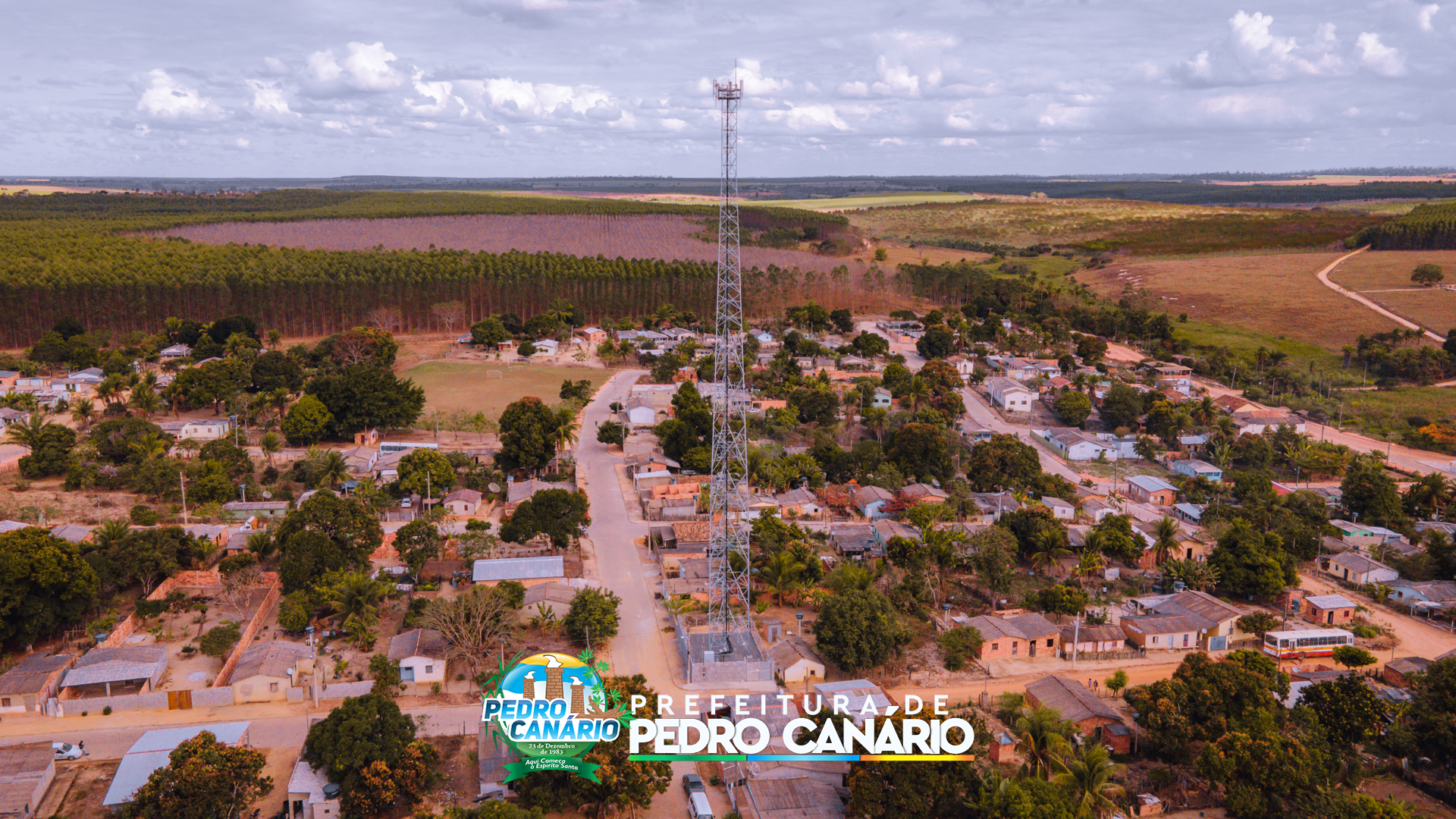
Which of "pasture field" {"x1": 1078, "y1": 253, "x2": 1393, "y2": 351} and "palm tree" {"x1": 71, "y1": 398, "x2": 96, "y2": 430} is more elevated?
"pasture field" {"x1": 1078, "y1": 253, "x2": 1393, "y2": 351}

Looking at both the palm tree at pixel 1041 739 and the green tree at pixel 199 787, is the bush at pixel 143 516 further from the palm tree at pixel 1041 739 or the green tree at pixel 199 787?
the palm tree at pixel 1041 739

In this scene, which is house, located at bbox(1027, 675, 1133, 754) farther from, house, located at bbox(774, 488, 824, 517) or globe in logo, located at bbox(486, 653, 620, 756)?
house, located at bbox(774, 488, 824, 517)

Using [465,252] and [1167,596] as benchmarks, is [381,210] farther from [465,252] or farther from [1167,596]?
[1167,596]

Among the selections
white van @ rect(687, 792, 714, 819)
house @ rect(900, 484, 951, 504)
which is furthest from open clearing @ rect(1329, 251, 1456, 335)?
white van @ rect(687, 792, 714, 819)

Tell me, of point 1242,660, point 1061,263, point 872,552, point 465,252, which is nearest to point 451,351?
point 465,252

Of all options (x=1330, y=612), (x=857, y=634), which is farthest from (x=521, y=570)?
(x=1330, y=612)

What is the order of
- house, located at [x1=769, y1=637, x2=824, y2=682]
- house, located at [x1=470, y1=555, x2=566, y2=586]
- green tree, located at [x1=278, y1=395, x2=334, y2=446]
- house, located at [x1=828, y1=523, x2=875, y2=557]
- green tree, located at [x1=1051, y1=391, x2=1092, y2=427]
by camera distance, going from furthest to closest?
green tree, located at [x1=1051, y1=391, x2=1092, y2=427] → green tree, located at [x1=278, y1=395, x2=334, y2=446] → house, located at [x1=828, y1=523, x2=875, y2=557] → house, located at [x1=470, y1=555, x2=566, y2=586] → house, located at [x1=769, y1=637, x2=824, y2=682]

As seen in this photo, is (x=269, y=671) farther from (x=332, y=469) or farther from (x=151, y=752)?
(x=332, y=469)
